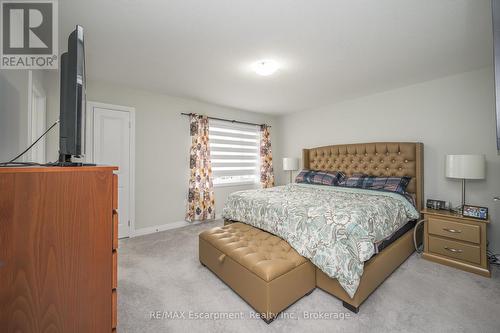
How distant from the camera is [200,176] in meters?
3.98

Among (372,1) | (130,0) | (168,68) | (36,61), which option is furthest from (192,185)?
(372,1)

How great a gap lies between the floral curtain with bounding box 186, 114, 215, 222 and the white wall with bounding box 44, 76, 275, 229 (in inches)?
5.0

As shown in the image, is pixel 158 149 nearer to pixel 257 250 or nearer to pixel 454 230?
pixel 257 250

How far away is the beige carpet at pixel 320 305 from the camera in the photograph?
1.56 metres

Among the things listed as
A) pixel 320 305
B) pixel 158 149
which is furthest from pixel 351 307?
pixel 158 149

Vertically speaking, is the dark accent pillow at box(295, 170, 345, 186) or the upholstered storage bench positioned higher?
the dark accent pillow at box(295, 170, 345, 186)

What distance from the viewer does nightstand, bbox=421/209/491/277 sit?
88.4 inches

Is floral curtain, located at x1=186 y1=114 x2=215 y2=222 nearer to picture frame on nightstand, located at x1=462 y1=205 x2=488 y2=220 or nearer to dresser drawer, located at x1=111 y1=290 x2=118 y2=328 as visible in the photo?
dresser drawer, located at x1=111 y1=290 x2=118 y2=328

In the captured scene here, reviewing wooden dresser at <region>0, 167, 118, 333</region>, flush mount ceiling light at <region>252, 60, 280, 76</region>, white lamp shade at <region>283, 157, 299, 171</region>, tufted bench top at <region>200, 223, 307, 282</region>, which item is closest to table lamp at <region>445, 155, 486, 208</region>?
tufted bench top at <region>200, 223, 307, 282</region>

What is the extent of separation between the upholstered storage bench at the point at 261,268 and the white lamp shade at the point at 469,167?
6.91ft

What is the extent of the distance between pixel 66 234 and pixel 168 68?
2.37 meters

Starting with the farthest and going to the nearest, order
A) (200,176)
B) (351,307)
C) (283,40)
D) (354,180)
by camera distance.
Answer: (200,176) < (354,180) < (283,40) < (351,307)

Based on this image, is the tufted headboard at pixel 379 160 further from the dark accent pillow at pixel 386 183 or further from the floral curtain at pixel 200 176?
the floral curtain at pixel 200 176

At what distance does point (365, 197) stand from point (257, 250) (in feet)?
5.53
